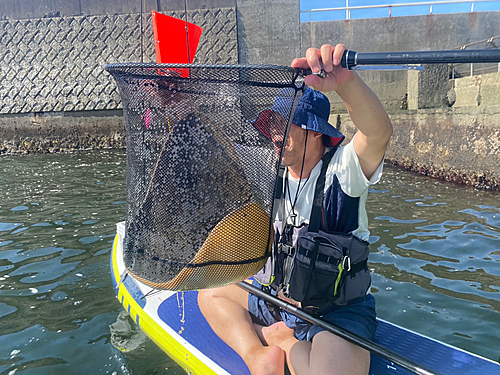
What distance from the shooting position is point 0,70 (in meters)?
15.2

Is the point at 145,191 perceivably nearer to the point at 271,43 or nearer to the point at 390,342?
the point at 390,342

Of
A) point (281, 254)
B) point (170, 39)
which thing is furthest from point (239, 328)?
point (170, 39)

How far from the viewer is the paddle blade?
232 inches

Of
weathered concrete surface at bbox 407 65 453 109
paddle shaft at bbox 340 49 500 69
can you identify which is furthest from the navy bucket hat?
weathered concrete surface at bbox 407 65 453 109

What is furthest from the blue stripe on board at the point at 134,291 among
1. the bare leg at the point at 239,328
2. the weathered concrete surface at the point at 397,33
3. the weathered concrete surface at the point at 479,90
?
the weathered concrete surface at the point at 397,33

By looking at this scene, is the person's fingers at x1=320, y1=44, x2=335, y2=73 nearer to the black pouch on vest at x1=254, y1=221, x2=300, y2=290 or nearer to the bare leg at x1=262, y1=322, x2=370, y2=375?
the black pouch on vest at x1=254, y1=221, x2=300, y2=290

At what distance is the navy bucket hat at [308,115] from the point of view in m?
1.97

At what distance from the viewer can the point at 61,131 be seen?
15.2 meters

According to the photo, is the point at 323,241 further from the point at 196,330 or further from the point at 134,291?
the point at 134,291

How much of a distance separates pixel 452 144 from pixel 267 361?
23.3ft

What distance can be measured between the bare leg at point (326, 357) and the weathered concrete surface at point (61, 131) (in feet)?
46.8

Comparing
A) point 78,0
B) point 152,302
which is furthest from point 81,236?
point 78,0

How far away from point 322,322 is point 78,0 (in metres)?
16.7

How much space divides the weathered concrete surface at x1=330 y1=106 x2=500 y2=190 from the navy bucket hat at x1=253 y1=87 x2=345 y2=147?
5788 mm
